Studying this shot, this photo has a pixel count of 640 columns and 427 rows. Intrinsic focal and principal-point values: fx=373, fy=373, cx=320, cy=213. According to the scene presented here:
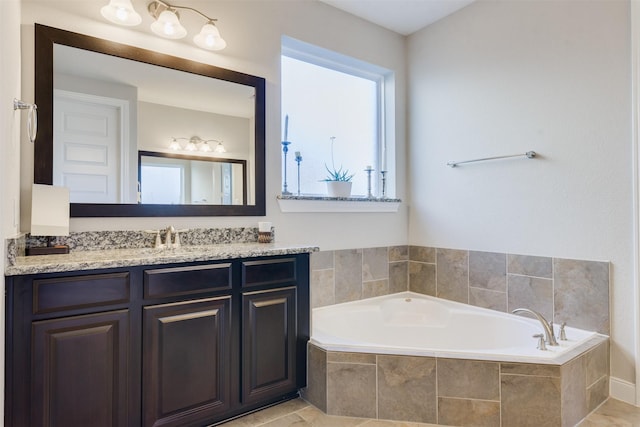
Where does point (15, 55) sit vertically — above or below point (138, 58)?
below

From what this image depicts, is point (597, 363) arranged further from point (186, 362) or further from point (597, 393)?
point (186, 362)

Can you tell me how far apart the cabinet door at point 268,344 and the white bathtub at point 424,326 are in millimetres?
191

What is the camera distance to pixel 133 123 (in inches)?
79.3

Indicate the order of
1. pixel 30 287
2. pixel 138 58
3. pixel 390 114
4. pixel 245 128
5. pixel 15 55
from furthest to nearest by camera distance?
pixel 390 114 → pixel 245 128 → pixel 138 58 → pixel 15 55 → pixel 30 287

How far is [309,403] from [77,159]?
1.77 meters

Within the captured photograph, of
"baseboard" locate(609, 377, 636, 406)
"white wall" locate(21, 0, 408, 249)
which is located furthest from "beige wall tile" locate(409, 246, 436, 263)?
"baseboard" locate(609, 377, 636, 406)

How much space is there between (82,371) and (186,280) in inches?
20.3

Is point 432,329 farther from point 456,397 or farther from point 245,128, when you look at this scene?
point 245,128

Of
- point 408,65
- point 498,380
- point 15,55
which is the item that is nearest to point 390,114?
point 408,65

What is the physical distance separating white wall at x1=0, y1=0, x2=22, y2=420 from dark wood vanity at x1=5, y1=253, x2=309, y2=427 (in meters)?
0.10

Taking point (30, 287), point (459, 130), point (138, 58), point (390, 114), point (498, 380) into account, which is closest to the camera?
point (30, 287)

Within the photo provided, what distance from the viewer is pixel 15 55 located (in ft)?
5.17

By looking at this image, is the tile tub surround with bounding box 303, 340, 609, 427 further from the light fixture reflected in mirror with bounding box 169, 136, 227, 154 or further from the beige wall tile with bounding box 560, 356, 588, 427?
the light fixture reflected in mirror with bounding box 169, 136, 227, 154

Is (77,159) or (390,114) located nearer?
(77,159)
